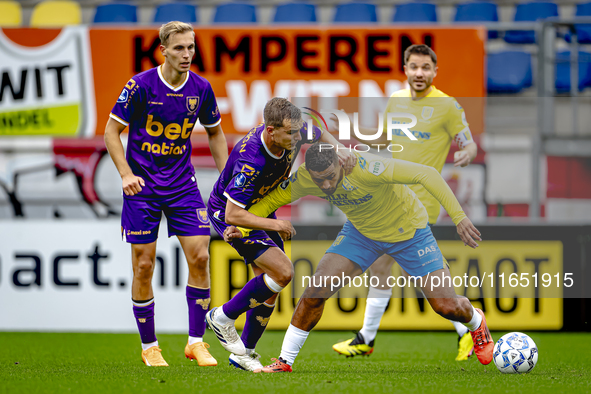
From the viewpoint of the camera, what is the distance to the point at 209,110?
4.91 meters

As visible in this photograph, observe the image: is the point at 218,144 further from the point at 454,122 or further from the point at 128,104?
the point at 454,122

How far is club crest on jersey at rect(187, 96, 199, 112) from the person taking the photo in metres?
4.77

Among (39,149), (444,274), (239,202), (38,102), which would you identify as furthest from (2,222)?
(444,274)

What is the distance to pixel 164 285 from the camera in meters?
7.05

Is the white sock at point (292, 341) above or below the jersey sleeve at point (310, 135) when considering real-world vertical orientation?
below

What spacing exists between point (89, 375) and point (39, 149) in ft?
13.7

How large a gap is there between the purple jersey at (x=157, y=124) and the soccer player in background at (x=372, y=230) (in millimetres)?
663

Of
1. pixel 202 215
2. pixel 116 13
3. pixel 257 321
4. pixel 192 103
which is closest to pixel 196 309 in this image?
pixel 257 321

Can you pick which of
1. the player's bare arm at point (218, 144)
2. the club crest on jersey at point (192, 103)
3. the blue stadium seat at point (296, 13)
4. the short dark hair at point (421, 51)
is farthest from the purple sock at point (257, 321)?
the blue stadium seat at point (296, 13)

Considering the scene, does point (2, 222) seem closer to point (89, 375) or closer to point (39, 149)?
point (39, 149)

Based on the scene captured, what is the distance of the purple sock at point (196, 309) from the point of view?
15.9 ft

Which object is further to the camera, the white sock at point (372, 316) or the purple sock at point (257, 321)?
the white sock at point (372, 316)

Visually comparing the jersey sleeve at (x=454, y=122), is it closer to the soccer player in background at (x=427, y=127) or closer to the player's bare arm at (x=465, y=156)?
the soccer player in background at (x=427, y=127)

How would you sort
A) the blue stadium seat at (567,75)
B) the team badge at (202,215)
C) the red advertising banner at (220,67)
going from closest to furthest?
the team badge at (202,215) → the red advertising banner at (220,67) → the blue stadium seat at (567,75)
